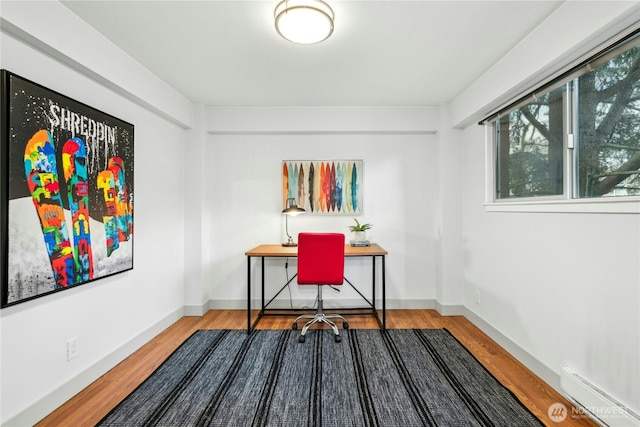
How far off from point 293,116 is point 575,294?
10.4ft

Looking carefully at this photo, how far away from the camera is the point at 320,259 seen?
9.37 feet

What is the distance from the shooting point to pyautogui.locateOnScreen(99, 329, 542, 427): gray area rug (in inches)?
70.1

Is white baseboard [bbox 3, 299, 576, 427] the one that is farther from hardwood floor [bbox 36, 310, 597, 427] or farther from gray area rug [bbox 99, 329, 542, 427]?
gray area rug [bbox 99, 329, 542, 427]

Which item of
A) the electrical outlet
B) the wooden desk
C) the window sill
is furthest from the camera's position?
the wooden desk

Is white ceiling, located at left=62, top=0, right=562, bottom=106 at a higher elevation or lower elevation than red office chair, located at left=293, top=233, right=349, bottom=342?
higher

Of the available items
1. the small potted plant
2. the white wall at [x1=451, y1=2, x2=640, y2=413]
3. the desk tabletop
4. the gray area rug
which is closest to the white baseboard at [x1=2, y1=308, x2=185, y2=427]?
the gray area rug

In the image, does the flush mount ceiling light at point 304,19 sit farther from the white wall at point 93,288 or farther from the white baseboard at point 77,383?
the white baseboard at point 77,383

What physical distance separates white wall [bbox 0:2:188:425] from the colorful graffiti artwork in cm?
141

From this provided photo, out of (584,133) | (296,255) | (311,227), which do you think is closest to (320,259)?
(296,255)

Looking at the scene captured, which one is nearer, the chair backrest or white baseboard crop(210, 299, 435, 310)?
the chair backrest

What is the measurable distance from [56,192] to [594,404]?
3.45 meters

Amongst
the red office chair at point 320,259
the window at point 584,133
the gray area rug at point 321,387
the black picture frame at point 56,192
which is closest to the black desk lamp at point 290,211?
the red office chair at point 320,259

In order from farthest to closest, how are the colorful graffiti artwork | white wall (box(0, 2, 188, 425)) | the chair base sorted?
the colorful graffiti artwork
the chair base
white wall (box(0, 2, 188, 425))

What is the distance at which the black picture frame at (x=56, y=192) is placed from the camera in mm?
1556
